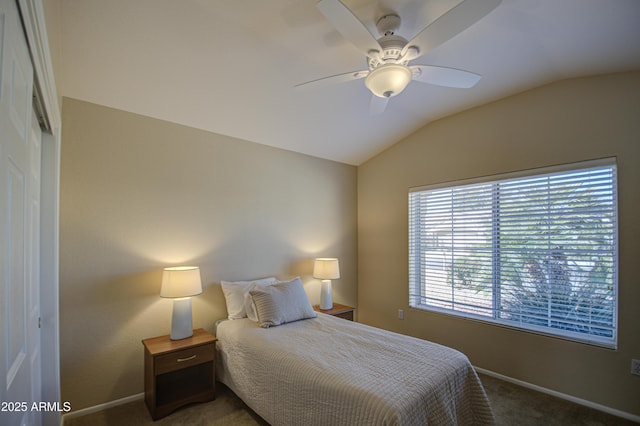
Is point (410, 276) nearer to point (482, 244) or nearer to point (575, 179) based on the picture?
point (482, 244)

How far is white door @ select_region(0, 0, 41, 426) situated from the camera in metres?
0.85

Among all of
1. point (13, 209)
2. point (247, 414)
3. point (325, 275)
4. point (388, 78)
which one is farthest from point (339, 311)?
point (13, 209)

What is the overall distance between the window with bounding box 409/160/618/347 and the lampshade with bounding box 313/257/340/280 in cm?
103

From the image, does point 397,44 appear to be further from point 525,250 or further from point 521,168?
point 525,250

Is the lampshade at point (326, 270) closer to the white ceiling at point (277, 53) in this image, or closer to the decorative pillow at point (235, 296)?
the decorative pillow at point (235, 296)

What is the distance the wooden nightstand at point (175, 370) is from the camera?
7.73 ft

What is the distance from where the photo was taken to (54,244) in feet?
6.91

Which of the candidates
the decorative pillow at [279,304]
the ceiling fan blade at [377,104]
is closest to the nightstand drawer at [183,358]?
the decorative pillow at [279,304]

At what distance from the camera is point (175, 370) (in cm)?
248

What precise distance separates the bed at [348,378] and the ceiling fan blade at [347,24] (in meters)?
1.94

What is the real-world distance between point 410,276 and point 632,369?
2052 mm

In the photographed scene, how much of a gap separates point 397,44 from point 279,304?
2.30 metres

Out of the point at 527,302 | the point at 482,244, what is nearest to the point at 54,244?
the point at 482,244

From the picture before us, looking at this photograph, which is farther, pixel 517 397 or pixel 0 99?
pixel 517 397
